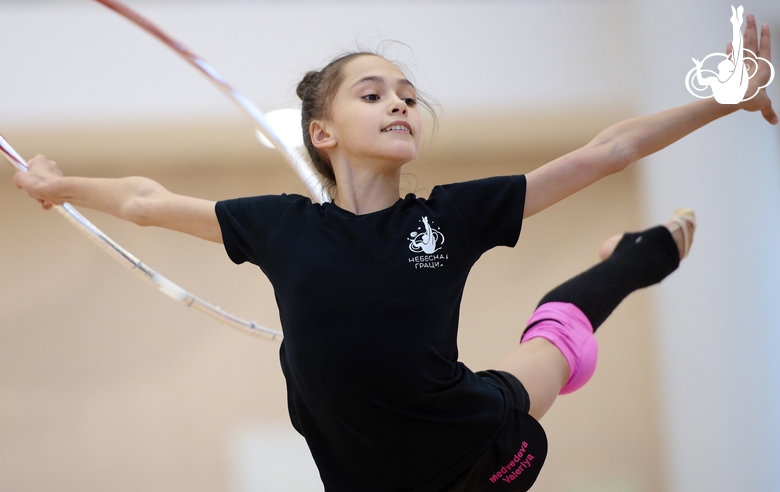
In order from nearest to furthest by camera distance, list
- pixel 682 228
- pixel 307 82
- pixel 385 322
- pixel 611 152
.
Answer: pixel 385 322, pixel 611 152, pixel 307 82, pixel 682 228

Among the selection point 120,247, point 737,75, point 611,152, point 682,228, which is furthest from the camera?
point 682,228

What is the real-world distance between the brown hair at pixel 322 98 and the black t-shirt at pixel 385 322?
0.82 ft

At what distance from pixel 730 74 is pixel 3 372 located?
3740mm

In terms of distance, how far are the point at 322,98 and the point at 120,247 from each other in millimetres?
564

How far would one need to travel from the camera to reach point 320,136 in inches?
53.4

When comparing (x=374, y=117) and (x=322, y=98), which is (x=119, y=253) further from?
(x=374, y=117)

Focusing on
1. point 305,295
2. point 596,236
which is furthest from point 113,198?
point 596,236

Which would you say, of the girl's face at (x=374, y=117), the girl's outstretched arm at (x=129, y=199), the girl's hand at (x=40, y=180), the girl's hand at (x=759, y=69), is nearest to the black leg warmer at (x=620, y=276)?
the girl's hand at (x=759, y=69)

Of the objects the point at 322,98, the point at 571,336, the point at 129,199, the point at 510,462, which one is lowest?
the point at 510,462

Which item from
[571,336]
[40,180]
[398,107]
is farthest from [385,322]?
[40,180]

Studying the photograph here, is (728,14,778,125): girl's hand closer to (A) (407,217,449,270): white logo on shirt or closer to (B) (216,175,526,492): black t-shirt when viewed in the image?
(B) (216,175,526,492): black t-shirt

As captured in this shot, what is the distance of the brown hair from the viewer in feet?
4.40

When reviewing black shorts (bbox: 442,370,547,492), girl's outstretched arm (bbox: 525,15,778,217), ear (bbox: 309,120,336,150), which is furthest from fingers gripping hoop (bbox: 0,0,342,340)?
black shorts (bbox: 442,370,547,492)

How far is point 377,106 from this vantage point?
1.25m
